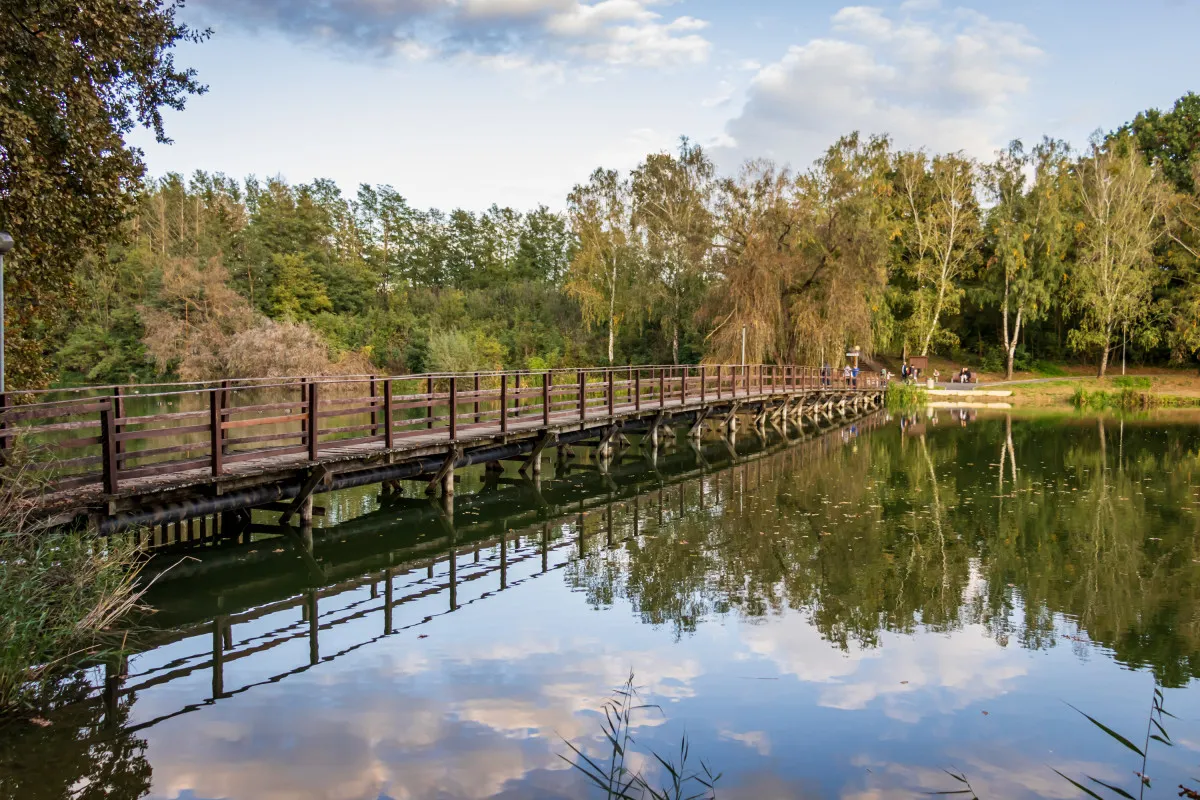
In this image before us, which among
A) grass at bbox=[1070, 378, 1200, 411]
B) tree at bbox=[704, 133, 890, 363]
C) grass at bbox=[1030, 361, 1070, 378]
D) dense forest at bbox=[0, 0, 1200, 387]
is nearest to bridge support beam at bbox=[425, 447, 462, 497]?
dense forest at bbox=[0, 0, 1200, 387]

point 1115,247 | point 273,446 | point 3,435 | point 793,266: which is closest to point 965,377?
point 1115,247

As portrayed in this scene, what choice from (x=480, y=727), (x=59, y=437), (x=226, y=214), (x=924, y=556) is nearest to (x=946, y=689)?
(x=480, y=727)

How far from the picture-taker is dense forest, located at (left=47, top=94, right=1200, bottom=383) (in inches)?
1631

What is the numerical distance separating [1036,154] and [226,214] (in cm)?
5505

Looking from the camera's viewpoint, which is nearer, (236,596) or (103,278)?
(236,596)

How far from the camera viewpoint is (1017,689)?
7820 mm

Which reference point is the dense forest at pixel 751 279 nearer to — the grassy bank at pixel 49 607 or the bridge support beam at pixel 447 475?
the bridge support beam at pixel 447 475

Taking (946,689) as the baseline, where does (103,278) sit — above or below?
above

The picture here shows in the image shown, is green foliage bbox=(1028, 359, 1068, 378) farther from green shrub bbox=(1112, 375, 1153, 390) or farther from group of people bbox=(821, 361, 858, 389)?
group of people bbox=(821, 361, 858, 389)

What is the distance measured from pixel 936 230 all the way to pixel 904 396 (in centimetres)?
1149

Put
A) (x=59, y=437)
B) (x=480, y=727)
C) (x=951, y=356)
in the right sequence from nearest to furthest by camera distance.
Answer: (x=480, y=727), (x=59, y=437), (x=951, y=356)

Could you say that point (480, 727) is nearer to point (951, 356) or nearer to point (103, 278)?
point (103, 278)

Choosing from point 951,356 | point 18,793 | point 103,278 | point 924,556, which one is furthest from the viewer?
point 951,356

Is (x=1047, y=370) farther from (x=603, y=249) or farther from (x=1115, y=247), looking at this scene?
(x=603, y=249)
